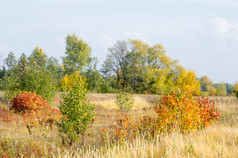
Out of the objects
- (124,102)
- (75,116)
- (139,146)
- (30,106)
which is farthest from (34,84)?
(139,146)

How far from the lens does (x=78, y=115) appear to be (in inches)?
276

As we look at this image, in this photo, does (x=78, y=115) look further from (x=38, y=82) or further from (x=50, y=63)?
(x=50, y=63)

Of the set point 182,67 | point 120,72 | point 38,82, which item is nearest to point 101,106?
point 38,82

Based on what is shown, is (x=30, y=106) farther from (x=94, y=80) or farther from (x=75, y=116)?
(x=94, y=80)

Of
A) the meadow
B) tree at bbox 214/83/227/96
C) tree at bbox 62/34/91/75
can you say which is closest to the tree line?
tree at bbox 62/34/91/75

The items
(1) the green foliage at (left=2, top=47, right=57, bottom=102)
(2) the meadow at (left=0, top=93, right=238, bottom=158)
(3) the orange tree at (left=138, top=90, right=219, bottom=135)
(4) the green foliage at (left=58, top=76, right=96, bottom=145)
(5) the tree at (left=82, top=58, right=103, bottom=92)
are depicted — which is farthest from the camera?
(5) the tree at (left=82, top=58, right=103, bottom=92)

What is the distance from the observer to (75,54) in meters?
41.1

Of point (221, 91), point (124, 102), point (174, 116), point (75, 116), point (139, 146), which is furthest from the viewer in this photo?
point (221, 91)

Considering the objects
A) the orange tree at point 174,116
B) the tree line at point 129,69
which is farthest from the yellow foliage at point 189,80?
the orange tree at point 174,116

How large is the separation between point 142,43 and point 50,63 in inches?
649

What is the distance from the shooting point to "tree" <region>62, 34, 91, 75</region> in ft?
135

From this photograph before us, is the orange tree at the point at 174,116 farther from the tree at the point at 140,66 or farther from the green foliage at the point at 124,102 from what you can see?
the tree at the point at 140,66

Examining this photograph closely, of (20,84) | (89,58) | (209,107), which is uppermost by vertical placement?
(89,58)

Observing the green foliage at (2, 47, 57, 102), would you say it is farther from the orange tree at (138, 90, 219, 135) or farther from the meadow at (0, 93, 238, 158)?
the orange tree at (138, 90, 219, 135)
